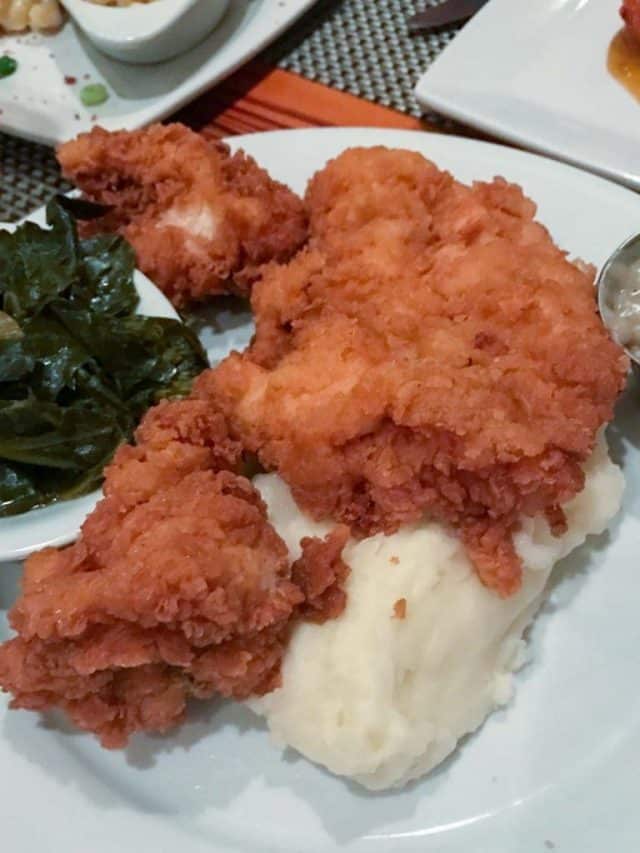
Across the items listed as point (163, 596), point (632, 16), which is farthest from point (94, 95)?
point (163, 596)

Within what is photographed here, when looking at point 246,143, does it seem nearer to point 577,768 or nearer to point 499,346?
point 499,346

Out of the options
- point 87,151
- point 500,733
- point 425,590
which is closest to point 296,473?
point 425,590

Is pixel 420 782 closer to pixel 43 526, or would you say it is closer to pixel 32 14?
pixel 43 526

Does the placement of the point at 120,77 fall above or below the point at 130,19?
below

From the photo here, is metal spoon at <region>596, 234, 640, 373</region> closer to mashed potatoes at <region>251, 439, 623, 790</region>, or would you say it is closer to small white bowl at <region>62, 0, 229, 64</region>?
mashed potatoes at <region>251, 439, 623, 790</region>

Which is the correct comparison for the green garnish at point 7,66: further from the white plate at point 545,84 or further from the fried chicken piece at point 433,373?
the fried chicken piece at point 433,373

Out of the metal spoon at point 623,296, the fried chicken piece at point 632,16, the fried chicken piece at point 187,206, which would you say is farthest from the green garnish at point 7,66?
the metal spoon at point 623,296
